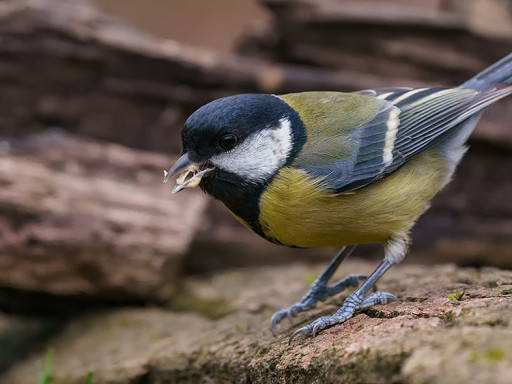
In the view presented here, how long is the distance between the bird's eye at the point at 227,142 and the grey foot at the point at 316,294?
83cm

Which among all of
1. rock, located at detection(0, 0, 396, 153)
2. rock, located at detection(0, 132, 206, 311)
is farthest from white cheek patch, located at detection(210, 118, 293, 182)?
rock, located at detection(0, 0, 396, 153)

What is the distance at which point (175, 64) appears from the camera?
415 centimetres

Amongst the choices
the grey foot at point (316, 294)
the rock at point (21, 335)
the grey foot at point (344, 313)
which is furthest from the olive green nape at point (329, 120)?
the rock at point (21, 335)

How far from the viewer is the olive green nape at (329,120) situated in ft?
7.63

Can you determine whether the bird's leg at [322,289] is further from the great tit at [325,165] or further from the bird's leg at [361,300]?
the bird's leg at [361,300]

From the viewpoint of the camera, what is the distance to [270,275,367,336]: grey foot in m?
2.56

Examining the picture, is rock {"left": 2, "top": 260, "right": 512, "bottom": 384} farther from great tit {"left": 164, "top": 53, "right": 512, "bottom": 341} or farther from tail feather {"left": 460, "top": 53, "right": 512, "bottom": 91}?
tail feather {"left": 460, "top": 53, "right": 512, "bottom": 91}

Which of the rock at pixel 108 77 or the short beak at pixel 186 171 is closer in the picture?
the short beak at pixel 186 171

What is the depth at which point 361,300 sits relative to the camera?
219 cm

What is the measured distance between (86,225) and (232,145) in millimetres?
1837

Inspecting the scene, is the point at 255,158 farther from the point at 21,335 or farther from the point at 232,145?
the point at 21,335

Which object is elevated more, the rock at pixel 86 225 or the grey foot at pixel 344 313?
the grey foot at pixel 344 313

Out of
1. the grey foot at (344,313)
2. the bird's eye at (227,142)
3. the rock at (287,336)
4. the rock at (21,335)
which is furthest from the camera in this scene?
the rock at (21,335)

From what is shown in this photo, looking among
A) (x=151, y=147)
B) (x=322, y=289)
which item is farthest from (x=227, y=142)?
(x=151, y=147)
